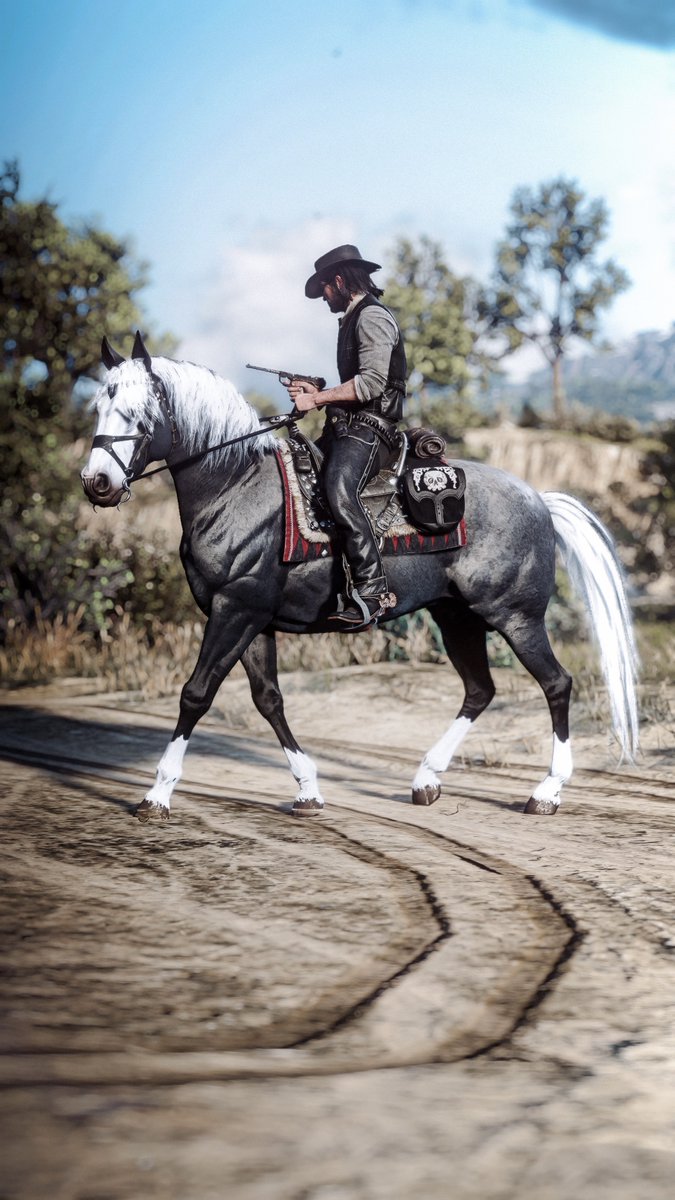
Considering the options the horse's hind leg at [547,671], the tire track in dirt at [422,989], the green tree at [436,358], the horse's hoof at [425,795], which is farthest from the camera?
the green tree at [436,358]

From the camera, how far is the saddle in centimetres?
624

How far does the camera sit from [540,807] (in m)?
6.27

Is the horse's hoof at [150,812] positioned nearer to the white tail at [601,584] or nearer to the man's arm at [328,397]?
the man's arm at [328,397]

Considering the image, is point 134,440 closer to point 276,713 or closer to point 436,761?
point 276,713

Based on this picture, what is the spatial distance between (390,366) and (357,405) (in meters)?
0.28

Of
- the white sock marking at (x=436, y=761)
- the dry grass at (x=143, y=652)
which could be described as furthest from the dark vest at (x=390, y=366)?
the dry grass at (x=143, y=652)

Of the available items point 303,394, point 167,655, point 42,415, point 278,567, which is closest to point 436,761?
point 278,567

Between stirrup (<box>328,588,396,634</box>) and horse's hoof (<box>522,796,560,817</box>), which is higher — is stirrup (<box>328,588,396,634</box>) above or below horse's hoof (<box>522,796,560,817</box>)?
above

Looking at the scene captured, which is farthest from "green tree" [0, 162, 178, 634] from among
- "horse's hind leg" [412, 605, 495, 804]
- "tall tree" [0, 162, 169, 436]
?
"horse's hind leg" [412, 605, 495, 804]

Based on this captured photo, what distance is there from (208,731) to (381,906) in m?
5.12

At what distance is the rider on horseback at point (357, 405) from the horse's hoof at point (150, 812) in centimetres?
140

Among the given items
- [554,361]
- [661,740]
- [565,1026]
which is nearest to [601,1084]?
[565,1026]

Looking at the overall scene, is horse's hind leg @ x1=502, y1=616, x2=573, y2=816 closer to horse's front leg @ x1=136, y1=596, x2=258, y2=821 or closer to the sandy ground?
the sandy ground

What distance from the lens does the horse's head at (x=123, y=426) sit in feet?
18.7
